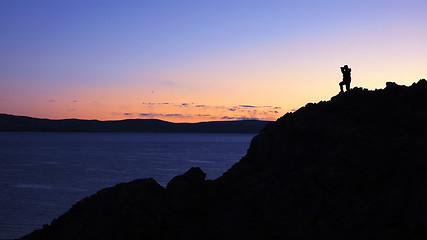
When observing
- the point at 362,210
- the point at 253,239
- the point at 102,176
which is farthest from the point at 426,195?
the point at 102,176

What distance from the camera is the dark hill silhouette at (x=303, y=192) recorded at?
49.3 ft

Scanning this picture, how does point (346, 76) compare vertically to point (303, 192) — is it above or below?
above

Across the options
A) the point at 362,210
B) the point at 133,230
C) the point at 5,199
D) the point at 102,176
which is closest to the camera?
the point at 362,210

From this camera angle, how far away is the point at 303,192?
1584 cm

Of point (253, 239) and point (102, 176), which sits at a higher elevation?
point (253, 239)

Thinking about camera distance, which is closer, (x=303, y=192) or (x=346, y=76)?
(x=303, y=192)

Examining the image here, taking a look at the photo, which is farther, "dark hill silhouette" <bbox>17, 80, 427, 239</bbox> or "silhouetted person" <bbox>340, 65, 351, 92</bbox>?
"silhouetted person" <bbox>340, 65, 351, 92</bbox>

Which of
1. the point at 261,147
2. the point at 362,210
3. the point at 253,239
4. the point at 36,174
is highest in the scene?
the point at 261,147

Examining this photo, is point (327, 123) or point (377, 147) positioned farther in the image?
point (327, 123)

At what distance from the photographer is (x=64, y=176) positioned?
3546 inches

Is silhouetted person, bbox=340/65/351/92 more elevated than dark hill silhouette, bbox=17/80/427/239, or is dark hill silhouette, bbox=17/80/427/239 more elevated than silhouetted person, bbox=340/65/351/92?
silhouetted person, bbox=340/65/351/92

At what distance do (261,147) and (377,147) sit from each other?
15.1ft

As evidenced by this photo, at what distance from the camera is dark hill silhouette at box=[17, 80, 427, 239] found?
15.0m

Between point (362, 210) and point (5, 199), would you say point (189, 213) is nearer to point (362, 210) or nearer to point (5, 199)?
point (362, 210)
